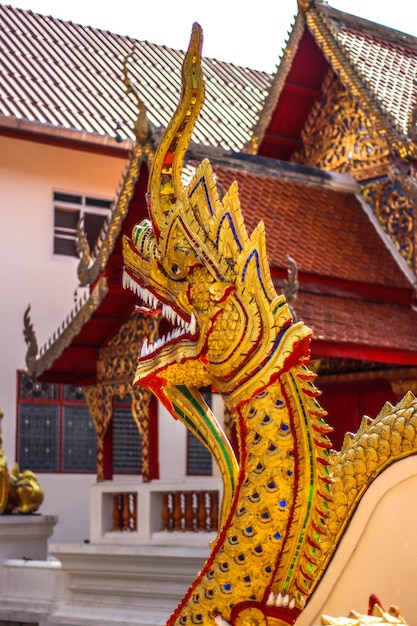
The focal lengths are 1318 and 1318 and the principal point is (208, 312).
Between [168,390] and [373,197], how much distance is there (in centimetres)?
738

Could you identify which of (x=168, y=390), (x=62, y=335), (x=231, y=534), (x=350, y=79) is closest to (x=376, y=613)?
(x=231, y=534)

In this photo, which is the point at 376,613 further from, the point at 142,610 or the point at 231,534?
the point at 142,610

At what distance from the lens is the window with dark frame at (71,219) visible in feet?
46.7

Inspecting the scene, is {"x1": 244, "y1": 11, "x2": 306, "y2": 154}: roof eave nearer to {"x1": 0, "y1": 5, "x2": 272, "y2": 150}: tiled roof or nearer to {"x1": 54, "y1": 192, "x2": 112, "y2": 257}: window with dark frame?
{"x1": 0, "y1": 5, "x2": 272, "y2": 150}: tiled roof

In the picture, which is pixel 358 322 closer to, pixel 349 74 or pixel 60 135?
pixel 349 74

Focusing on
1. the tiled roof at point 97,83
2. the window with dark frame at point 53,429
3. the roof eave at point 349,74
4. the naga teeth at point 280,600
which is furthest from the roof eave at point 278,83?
the naga teeth at point 280,600

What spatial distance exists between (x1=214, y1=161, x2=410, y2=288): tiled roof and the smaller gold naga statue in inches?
112

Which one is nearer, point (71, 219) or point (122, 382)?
point (122, 382)

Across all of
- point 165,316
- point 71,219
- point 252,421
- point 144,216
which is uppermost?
point 71,219

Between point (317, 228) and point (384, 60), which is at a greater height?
point (384, 60)

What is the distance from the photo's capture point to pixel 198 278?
4.09 metres

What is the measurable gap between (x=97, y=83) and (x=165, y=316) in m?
11.3

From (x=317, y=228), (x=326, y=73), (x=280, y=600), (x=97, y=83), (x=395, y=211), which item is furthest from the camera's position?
(x=97, y=83)

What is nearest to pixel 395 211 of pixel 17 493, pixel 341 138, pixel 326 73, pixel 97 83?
→ pixel 341 138
